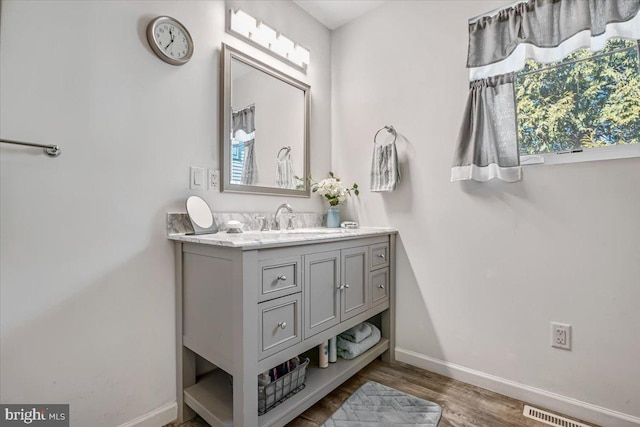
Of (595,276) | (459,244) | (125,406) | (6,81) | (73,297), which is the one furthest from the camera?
(459,244)

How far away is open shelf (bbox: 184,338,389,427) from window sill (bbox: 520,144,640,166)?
1.48 meters

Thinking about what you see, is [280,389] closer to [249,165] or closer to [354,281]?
[354,281]

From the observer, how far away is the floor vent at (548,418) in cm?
144

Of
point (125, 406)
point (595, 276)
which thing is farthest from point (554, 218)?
point (125, 406)

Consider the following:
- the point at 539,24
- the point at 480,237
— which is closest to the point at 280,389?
the point at 480,237

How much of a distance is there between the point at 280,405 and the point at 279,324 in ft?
1.35

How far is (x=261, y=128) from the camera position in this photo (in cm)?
195

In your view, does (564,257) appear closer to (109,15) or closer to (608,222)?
(608,222)

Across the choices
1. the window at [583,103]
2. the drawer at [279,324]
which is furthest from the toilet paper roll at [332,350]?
the window at [583,103]

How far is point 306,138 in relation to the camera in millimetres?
2248

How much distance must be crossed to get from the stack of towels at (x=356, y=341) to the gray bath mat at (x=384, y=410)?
0.65 feet

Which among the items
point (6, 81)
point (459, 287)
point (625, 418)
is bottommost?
point (625, 418)

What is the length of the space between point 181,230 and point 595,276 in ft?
6.65

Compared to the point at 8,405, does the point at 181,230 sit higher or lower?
higher
